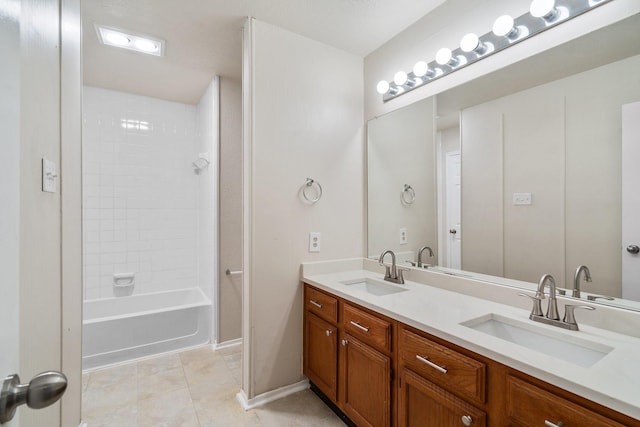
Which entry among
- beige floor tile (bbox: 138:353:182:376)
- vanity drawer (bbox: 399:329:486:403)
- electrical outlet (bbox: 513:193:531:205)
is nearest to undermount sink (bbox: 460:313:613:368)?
vanity drawer (bbox: 399:329:486:403)

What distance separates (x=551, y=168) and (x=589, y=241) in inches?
13.5

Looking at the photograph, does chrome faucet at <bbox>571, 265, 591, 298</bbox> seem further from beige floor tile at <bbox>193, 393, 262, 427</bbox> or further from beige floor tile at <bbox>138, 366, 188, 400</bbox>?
beige floor tile at <bbox>138, 366, 188, 400</bbox>

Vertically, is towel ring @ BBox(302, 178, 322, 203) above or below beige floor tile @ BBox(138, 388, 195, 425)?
above

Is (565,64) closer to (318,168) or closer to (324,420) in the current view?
(318,168)

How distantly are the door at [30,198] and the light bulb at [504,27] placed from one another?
177cm

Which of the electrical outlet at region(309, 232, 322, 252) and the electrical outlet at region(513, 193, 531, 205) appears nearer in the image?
the electrical outlet at region(513, 193, 531, 205)

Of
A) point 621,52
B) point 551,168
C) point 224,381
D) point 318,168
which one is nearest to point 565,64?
point 621,52

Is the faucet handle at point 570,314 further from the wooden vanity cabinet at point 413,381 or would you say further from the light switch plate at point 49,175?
the light switch plate at point 49,175

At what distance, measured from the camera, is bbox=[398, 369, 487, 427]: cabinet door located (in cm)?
106

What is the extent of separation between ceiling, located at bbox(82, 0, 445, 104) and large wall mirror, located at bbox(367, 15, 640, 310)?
601mm

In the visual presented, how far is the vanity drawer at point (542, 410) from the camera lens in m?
0.79

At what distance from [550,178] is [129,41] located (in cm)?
274

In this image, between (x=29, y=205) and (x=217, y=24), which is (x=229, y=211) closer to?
(x=217, y=24)

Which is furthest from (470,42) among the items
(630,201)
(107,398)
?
(107,398)
